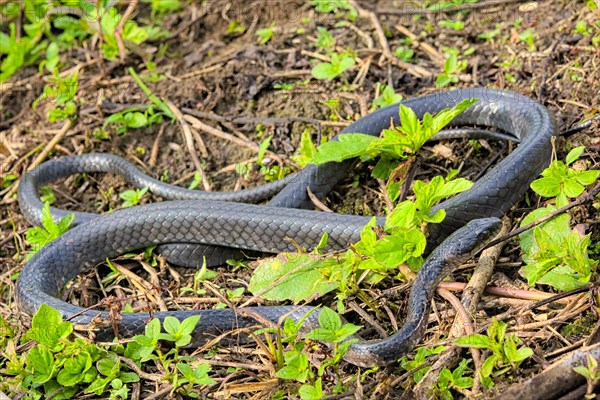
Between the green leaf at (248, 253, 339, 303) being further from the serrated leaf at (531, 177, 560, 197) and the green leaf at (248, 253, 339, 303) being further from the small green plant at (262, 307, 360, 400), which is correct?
the serrated leaf at (531, 177, 560, 197)

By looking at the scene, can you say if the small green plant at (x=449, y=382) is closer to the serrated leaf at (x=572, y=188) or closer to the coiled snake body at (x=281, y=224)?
the coiled snake body at (x=281, y=224)

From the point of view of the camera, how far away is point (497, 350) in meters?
4.15

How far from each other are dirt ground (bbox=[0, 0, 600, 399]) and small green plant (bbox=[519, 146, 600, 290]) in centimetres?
39

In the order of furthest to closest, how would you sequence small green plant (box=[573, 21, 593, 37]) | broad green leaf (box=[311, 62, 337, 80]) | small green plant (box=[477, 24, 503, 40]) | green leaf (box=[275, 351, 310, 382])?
small green plant (box=[477, 24, 503, 40])
broad green leaf (box=[311, 62, 337, 80])
small green plant (box=[573, 21, 593, 37])
green leaf (box=[275, 351, 310, 382])

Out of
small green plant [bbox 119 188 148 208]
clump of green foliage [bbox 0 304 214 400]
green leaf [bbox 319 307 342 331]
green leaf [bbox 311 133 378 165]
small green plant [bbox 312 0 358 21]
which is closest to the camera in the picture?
green leaf [bbox 319 307 342 331]

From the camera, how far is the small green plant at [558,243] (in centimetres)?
448

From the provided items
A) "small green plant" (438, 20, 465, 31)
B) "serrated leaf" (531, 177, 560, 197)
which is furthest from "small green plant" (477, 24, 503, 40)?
"serrated leaf" (531, 177, 560, 197)

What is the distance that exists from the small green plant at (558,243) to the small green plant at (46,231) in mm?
3907

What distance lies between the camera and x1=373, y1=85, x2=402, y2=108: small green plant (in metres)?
7.05

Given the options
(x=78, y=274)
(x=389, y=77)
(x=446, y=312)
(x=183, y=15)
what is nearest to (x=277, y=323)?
(x=446, y=312)

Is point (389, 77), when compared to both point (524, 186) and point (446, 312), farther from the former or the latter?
point (446, 312)

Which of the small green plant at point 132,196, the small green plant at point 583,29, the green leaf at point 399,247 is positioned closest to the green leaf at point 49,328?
the small green plant at point 132,196

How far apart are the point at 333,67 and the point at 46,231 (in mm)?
3173

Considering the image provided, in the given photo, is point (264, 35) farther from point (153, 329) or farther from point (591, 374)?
point (591, 374)
